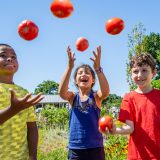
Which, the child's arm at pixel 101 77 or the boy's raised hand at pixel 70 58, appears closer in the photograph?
the child's arm at pixel 101 77

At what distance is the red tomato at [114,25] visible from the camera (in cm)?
630

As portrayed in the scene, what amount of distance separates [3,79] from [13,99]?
1.06 meters

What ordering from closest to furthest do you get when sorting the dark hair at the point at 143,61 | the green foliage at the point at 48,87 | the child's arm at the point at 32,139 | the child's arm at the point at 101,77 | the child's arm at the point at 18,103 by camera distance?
1. the child's arm at the point at 18,103
2. the child's arm at the point at 32,139
3. the dark hair at the point at 143,61
4. the child's arm at the point at 101,77
5. the green foliage at the point at 48,87

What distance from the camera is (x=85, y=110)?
5379mm

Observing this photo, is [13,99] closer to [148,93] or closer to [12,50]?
[12,50]

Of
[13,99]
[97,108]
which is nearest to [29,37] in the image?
[97,108]

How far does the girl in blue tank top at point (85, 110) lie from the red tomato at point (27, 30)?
2.78 ft

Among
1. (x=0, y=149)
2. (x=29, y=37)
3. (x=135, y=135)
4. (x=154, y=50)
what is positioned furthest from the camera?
(x=154, y=50)

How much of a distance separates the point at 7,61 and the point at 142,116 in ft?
4.96

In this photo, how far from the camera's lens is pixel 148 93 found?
4625 millimetres

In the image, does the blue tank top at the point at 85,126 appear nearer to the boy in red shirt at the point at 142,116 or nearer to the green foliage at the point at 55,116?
the boy in red shirt at the point at 142,116

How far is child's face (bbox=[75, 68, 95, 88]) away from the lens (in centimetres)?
559

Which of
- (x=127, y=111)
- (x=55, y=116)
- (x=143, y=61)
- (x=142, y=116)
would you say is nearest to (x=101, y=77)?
(x=143, y=61)

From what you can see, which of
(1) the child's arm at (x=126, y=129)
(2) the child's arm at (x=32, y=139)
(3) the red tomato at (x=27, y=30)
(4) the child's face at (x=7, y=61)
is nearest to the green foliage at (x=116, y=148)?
(3) the red tomato at (x=27, y=30)
